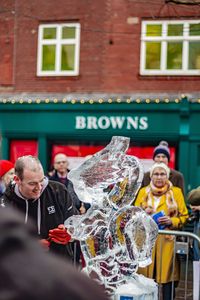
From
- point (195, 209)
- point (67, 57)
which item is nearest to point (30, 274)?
point (195, 209)

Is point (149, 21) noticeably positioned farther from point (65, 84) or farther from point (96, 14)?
point (65, 84)

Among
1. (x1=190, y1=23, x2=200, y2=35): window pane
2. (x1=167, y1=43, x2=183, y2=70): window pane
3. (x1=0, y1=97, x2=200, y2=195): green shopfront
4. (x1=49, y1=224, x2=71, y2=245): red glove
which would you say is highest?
(x1=190, y1=23, x2=200, y2=35): window pane

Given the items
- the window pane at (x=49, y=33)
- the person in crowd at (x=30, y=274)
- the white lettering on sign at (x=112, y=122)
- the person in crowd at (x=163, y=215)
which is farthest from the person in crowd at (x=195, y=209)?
the window pane at (x=49, y=33)

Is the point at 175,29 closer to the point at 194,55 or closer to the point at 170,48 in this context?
the point at 170,48

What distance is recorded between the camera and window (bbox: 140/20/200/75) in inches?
555

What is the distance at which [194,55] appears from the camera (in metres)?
14.2

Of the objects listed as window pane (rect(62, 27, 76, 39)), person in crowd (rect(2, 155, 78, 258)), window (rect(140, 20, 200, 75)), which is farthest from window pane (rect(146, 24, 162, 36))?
person in crowd (rect(2, 155, 78, 258))

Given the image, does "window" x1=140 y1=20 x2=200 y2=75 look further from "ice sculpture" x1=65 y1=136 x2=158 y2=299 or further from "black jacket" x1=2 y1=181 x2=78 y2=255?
"ice sculpture" x1=65 y1=136 x2=158 y2=299

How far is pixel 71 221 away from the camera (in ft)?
13.5

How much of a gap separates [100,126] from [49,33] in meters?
2.87

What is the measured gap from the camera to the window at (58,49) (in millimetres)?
14844

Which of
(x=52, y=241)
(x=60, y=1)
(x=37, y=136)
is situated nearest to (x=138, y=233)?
(x=52, y=241)

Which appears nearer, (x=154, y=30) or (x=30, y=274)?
(x=30, y=274)

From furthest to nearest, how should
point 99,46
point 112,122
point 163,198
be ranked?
point 99,46, point 112,122, point 163,198
